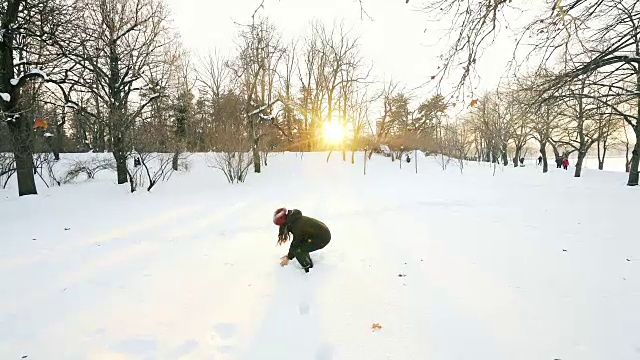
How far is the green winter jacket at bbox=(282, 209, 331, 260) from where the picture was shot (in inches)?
164

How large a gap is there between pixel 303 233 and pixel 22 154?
36.4ft

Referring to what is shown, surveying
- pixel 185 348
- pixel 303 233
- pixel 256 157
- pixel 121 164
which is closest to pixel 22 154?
pixel 121 164

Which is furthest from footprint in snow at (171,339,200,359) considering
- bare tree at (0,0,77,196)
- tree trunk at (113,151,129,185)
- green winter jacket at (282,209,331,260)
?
tree trunk at (113,151,129,185)

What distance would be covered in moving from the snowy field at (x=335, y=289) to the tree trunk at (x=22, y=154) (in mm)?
2879

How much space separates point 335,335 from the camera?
287 centimetres

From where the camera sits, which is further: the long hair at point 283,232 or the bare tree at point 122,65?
the bare tree at point 122,65

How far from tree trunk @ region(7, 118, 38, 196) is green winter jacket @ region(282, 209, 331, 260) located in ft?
35.3

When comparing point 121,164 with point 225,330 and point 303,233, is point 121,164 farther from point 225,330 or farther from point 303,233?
point 225,330

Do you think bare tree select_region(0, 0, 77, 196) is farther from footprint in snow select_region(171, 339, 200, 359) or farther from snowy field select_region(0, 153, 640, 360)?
footprint in snow select_region(171, 339, 200, 359)

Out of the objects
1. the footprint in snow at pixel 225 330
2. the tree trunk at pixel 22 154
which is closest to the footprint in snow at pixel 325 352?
the footprint in snow at pixel 225 330

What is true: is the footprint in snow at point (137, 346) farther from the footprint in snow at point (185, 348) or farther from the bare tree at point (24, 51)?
the bare tree at point (24, 51)

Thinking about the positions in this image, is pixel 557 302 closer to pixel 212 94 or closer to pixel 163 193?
pixel 163 193

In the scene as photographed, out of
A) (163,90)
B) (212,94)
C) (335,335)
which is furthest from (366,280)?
(212,94)

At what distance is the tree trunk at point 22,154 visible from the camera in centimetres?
978
